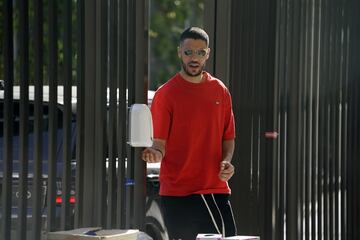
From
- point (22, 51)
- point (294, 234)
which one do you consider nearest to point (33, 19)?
point (22, 51)

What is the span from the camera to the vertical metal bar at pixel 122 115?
5.96 m

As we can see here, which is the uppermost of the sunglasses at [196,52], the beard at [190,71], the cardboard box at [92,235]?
the sunglasses at [196,52]

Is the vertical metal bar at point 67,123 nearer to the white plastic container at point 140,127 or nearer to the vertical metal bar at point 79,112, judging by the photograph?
the vertical metal bar at point 79,112

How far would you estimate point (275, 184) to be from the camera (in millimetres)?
8273

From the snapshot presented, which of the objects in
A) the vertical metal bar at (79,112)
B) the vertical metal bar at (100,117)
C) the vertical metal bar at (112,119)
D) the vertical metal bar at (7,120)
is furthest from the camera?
the vertical metal bar at (112,119)

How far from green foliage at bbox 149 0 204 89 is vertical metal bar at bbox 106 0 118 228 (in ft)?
88.1

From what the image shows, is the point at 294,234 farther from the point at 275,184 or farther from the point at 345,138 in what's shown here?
the point at 345,138

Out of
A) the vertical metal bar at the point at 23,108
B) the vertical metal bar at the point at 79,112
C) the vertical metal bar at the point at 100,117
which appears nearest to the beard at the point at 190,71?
the vertical metal bar at the point at 100,117

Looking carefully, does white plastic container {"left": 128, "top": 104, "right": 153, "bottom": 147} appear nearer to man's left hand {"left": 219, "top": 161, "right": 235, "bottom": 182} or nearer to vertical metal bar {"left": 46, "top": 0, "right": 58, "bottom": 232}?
vertical metal bar {"left": 46, "top": 0, "right": 58, "bottom": 232}

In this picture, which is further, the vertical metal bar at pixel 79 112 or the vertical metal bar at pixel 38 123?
the vertical metal bar at pixel 79 112

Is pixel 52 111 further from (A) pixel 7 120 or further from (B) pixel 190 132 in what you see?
(B) pixel 190 132

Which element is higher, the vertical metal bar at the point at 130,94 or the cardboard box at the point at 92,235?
the vertical metal bar at the point at 130,94

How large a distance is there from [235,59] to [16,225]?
10.2ft

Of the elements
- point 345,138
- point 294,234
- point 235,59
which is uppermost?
point 235,59
